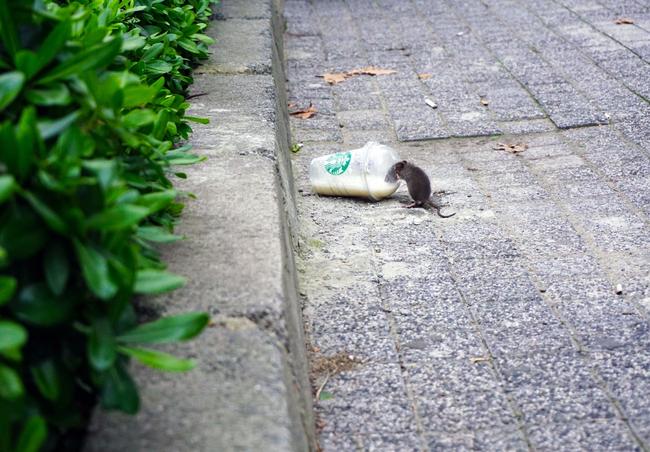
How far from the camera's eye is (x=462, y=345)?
2.86m

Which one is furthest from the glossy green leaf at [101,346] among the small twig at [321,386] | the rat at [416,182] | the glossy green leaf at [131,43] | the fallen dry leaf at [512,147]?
the fallen dry leaf at [512,147]

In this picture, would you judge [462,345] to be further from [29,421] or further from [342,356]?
[29,421]

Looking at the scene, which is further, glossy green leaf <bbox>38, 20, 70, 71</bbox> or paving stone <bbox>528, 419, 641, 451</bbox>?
paving stone <bbox>528, 419, 641, 451</bbox>

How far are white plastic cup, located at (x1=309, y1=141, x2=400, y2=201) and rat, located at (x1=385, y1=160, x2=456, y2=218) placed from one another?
0.22 ft

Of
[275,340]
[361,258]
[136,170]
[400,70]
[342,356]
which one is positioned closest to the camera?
[275,340]

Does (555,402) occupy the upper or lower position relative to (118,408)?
lower

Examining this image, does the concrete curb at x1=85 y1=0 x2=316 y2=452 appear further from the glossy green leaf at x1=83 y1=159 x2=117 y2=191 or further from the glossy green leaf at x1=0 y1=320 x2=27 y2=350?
the glossy green leaf at x1=83 y1=159 x2=117 y2=191

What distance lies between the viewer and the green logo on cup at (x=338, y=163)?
162 inches

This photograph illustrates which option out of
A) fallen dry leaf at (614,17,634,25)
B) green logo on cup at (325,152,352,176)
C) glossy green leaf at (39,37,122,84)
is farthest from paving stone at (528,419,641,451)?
fallen dry leaf at (614,17,634,25)

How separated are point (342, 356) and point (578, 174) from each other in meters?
2.06

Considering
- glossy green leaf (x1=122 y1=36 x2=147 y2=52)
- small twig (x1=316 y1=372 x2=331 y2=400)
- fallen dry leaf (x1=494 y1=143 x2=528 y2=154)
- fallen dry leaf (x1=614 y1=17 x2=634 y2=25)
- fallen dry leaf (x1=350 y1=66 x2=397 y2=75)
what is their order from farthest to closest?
fallen dry leaf (x1=614 y1=17 x2=634 y2=25) → fallen dry leaf (x1=350 y1=66 x2=397 y2=75) → fallen dry leaf (x1=494 y1=143 x2=528 y2=154) → small twig (x1=316 y1=372 x2=331 y2=400) → glossy green leaf (x1=122 y1=36 x2=147 y2=52)

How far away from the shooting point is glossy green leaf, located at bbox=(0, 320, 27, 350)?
4.52 feet

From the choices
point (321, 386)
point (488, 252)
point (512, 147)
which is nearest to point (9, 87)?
point (321, 386)

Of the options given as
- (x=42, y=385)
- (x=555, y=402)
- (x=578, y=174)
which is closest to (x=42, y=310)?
(x=42, y=385)
